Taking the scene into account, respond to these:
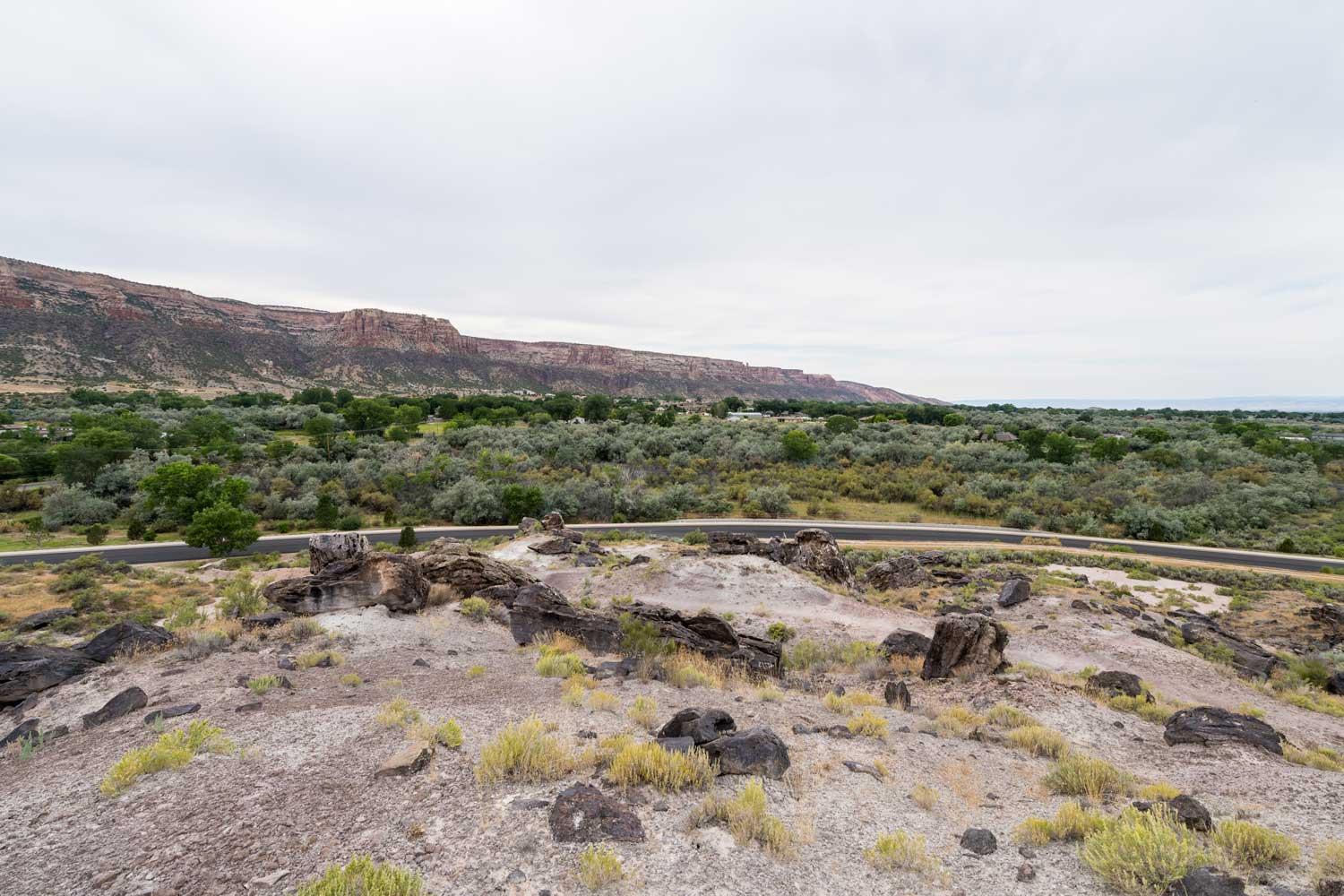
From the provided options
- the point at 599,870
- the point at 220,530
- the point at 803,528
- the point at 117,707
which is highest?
Result: the point at 599,870

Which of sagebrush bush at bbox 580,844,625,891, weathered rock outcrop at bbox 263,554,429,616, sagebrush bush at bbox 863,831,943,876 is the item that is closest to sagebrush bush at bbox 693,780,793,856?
sagebrush bush at bbox 863,831,943,876

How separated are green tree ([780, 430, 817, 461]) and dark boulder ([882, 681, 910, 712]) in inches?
1742

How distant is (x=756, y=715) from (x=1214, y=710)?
27.0 ft

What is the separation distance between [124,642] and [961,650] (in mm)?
18853

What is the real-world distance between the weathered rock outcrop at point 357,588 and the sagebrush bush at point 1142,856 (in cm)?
1549

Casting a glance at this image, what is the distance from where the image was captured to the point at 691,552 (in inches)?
1006

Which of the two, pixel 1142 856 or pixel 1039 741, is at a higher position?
pixel 1142 856

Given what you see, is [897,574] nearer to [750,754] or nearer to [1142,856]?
[750,754]

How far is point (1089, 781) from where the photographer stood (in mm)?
7211

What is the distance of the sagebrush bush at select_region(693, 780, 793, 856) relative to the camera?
228 inches

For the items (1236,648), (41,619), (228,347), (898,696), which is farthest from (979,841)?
(228,347)

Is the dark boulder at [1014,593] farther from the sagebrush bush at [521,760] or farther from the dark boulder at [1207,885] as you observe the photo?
the sagebrush bush at [521,760]

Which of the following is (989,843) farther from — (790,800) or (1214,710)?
(1214,710)

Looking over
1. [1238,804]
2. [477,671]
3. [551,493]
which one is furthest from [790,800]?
[551,493]
